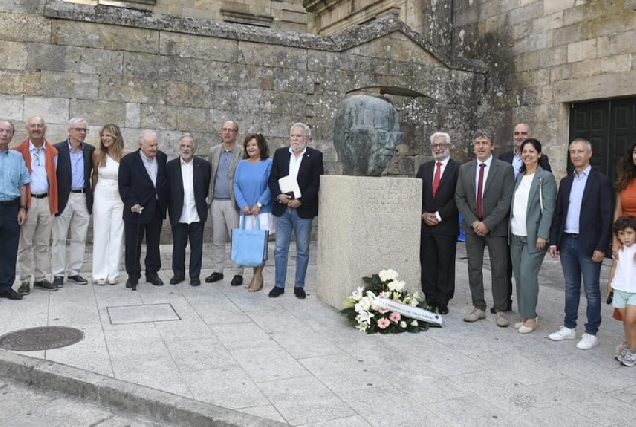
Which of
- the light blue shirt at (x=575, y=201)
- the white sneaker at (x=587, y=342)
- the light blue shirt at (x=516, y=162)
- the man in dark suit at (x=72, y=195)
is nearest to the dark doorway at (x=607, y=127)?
the light blue shirt at (x=516, y=162)

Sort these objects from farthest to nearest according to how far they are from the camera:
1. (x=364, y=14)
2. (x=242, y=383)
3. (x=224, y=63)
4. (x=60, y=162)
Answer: (x=364, y=14) < (x=224, y=63) < (x=60, y=162) < (x=242, y=383)

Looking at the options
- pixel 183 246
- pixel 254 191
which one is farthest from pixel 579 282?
pixel 183 246

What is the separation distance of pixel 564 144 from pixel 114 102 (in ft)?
24.2

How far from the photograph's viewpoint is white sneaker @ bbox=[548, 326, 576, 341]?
16.2ft

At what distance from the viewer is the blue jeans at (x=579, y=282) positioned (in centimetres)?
479

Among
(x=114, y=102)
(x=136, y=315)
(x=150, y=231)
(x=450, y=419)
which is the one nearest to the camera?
(x=450, y=419)

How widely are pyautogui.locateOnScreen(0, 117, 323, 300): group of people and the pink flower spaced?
1.41 meters

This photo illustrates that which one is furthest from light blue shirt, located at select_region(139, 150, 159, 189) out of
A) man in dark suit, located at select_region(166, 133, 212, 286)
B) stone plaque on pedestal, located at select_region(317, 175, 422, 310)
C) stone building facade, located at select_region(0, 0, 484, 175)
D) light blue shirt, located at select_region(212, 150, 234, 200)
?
stone building facade, located at select_region(0, 0, 484, 175)

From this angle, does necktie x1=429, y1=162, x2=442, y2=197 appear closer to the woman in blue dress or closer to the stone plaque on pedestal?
the stone plaque on pedestal

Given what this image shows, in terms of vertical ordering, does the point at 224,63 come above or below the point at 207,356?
above

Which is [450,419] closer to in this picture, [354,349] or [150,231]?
[354,349]

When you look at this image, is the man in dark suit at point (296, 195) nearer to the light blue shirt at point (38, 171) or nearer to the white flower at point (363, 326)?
the white flower at point (363, 326)

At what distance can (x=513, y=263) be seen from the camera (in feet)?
17.8

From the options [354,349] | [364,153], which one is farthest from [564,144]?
[354,349]
